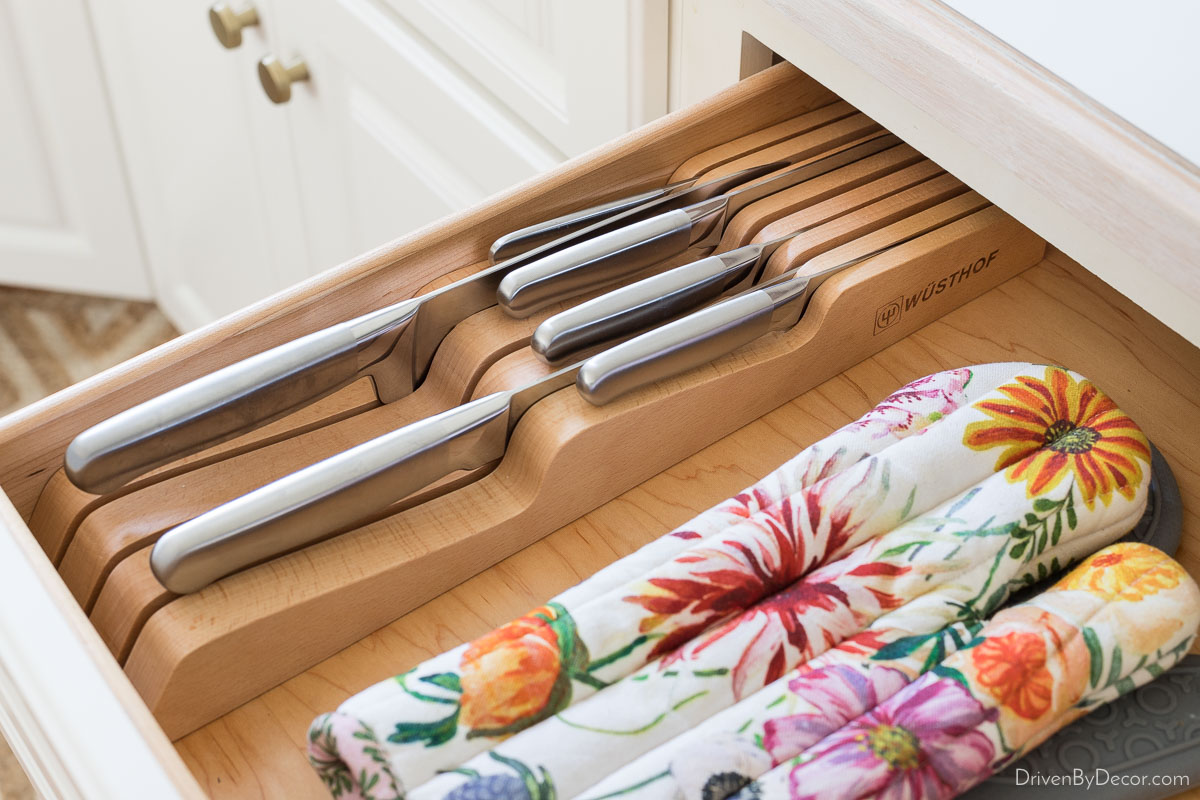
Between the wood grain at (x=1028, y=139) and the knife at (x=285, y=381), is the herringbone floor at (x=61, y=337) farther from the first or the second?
the wood grain at (x=1028, y=139)

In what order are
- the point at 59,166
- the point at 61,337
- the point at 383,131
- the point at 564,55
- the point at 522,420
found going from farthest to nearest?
the point at 61,337 → the point at 59,166 → the point at 383,131 → the point at 564,55 → the point at 522,420

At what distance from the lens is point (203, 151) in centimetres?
127

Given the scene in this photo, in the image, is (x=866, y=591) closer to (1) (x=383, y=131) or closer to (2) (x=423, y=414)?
(2) (x=423, y=414)

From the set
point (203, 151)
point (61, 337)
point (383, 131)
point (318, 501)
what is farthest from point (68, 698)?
point (61, 337)

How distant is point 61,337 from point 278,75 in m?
0.73

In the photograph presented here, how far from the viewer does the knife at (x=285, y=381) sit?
440 mm

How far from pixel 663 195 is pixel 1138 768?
31 cm

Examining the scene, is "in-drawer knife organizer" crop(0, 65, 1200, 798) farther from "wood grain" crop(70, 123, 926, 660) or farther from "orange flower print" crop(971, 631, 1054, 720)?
"orange flower print" crop(971, 631, 1054, 720)

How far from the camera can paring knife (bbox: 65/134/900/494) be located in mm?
441

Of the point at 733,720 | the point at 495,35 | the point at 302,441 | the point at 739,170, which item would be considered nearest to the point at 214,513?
the point at 302,441

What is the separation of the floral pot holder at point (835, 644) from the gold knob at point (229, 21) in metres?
0.77

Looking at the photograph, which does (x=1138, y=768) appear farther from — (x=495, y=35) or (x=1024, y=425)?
(x=495, y=35)

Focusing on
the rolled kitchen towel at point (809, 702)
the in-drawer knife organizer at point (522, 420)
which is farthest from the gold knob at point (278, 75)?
the rolled kitchen towel at point (809, 702)

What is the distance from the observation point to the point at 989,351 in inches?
21.7
